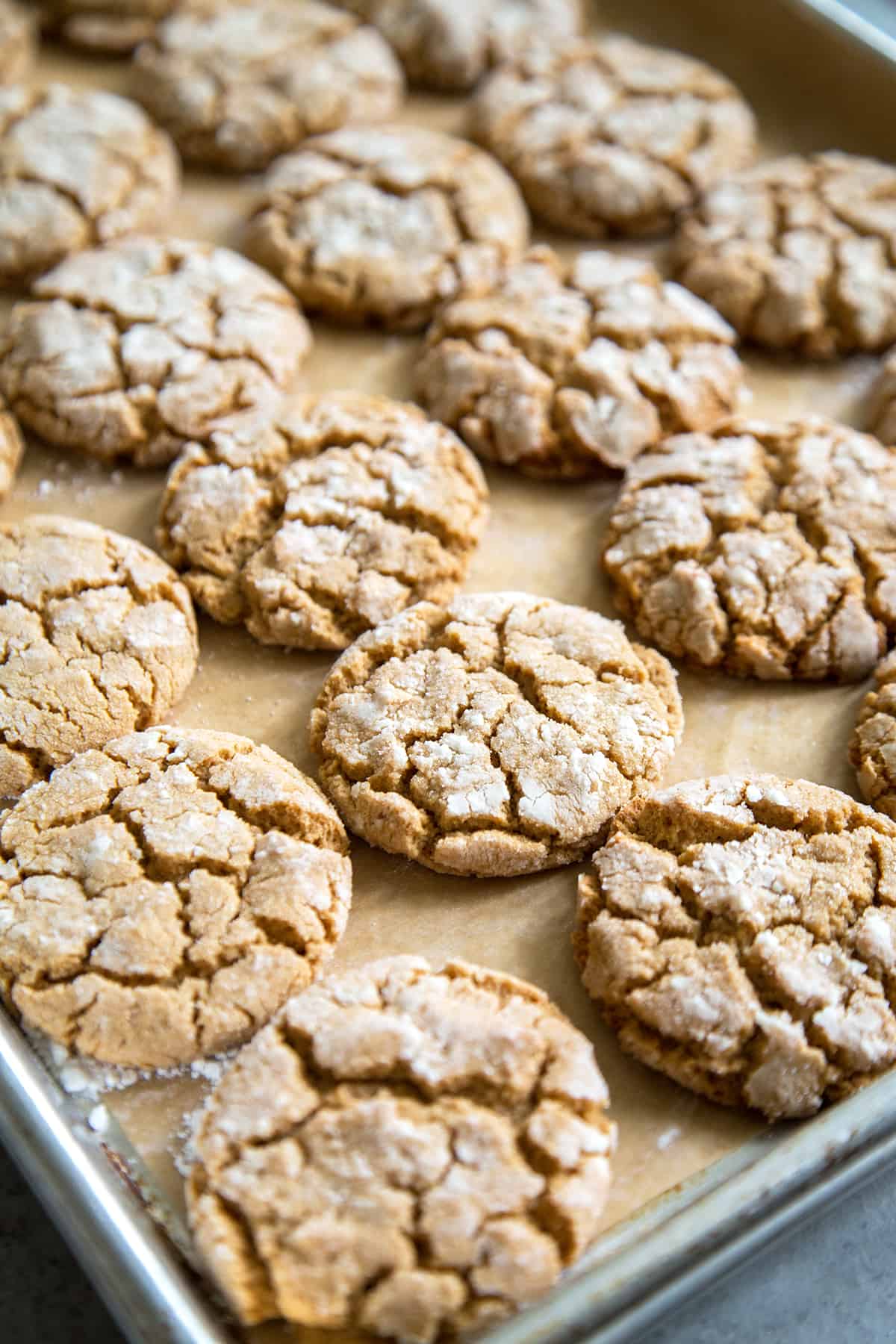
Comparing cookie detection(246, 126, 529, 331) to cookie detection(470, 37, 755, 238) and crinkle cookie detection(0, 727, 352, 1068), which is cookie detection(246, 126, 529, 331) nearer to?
cookie detection(470, 37, 755, 238)

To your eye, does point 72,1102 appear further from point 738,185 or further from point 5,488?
point 738,185

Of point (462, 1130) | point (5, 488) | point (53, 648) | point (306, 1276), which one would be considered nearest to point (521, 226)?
point (5, 488)

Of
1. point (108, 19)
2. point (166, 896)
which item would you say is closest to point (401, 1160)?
point (166, 896)

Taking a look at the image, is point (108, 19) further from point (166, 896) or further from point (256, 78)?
point (166, 896)

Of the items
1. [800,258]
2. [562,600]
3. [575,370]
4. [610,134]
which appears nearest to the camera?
[562,600]

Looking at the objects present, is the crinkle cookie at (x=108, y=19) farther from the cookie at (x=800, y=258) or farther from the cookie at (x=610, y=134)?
the cookie at (x=800, y=258)

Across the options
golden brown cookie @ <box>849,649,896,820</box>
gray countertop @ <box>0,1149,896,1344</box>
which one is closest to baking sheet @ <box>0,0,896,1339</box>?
golden brown cookie @ <box>849,649,896,820</box>
